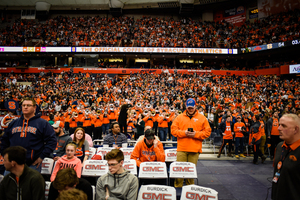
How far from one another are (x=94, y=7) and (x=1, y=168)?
127 feet

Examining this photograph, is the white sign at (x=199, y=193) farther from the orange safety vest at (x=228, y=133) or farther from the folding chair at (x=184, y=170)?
the orange safety vest at (x=228, y=133)

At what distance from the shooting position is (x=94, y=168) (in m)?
4.04

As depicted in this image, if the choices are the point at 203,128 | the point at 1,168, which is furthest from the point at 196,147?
the point at 1,168

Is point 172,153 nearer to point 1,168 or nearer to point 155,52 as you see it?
point 1,168

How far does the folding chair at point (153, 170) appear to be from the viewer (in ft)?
12.3

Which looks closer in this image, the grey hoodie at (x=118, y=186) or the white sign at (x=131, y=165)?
the grey hoodie at (x=118, y=186)

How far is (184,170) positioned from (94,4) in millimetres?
40147

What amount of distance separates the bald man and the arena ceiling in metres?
37.4

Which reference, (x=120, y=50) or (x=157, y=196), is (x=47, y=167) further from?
(x=120, y=50)


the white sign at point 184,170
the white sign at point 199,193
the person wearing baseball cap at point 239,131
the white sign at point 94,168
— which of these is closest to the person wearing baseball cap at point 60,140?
the white sign at point 94,168

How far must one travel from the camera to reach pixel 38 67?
26484 millimetres

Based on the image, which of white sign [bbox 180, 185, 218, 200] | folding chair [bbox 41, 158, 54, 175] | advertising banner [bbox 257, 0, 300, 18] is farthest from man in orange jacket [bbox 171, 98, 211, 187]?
advertising banner [bbox 257, 0, 300, 18]

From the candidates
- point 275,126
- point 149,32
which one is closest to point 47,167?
point 275,126

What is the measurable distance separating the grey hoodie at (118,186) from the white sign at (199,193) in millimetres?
946
